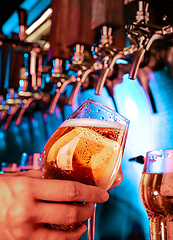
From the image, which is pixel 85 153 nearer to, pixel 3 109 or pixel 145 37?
pixel 145 37

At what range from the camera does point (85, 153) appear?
0.49 m

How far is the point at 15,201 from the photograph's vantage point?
0.45m

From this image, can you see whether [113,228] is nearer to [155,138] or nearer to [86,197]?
[155,138]

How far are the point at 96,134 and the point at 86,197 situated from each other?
11 centimetres

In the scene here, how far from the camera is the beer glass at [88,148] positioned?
1.62ft

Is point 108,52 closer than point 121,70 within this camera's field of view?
Yes

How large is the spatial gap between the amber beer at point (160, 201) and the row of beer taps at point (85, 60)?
14.2 inches

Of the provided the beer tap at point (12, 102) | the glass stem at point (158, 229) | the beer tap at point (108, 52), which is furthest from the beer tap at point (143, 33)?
the beer tap at point (12, 102)

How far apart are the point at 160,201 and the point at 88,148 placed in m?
0.20

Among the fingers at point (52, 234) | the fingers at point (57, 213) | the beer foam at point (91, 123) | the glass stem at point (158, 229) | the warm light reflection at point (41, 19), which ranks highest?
the warm light reflection at point (41, 19)

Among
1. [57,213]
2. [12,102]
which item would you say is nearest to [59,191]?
[57,213]

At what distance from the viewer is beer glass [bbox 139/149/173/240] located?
561 mm

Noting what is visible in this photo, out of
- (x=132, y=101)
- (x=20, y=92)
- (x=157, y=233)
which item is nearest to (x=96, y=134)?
(x=157, y=233)

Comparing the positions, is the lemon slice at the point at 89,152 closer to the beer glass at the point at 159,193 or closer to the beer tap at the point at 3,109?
the beer glass at the point at 159,193
